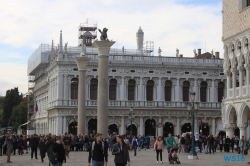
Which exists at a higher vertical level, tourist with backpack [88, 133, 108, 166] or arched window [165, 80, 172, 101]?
arched window [165, 80, 172, 101]

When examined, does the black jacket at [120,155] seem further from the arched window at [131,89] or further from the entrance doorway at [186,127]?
the entrance doorway at [186,127]

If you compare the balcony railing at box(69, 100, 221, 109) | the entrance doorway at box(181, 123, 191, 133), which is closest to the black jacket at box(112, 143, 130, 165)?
the balcony railing at box(69, 100, 221, 109)

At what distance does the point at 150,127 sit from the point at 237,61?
25978mm

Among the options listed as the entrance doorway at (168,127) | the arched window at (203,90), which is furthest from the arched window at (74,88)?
the arched window at (203,90)

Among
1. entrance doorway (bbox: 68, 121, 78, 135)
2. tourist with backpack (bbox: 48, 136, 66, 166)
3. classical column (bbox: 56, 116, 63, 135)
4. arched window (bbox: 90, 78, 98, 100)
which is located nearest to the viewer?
tourist with backpack (bbox: 48, 136, 66, 166)

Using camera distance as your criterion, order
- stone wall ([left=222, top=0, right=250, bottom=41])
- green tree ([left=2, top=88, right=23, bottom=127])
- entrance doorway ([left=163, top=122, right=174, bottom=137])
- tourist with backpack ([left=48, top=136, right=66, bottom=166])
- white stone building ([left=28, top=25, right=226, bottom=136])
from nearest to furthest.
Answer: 1. tourist with backpack ([left=48, top=136, right=66, bottom=166])
2. stone wall ([left=222, top=0, right=250, bottom=41])
3. white stone building ([left=28, top=25, right=226, bottom=136])
4. entrance doorway ([left=163, top=122, right=174, bottom=137])
5. green tree ([left=2, top=88, right=23, bottom=127])

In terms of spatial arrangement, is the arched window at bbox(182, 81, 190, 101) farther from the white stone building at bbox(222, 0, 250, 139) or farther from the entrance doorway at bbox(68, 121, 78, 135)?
the white stone building at bbox(222, 0, 250, 139)

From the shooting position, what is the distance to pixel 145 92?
6606 cm

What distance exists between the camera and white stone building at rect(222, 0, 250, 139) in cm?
3959

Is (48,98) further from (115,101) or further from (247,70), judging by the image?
→ (247,70)

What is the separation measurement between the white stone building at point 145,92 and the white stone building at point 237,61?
71.0ft

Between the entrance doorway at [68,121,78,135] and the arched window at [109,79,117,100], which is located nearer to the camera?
the entrance doorway at [68,121,78,135]

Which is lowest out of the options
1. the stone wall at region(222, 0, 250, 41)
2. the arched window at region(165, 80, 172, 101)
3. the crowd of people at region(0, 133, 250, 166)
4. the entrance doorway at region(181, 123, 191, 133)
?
the crowd of people at region(0, 133, 250, 166)

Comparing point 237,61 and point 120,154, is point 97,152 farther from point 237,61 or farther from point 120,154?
point 237,61
